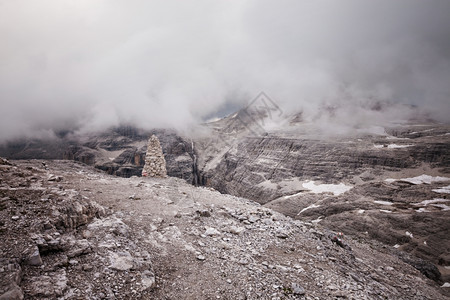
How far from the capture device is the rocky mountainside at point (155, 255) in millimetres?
Result: 5164

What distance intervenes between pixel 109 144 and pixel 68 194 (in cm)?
16012

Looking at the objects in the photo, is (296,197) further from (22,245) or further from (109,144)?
(109,144)

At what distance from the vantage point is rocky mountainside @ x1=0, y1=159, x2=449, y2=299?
5.16 meters

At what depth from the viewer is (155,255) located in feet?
25.6

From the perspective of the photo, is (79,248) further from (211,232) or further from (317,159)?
(317,159)

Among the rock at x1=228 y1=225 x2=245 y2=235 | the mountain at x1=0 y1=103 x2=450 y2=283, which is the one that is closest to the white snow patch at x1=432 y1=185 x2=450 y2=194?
the mountain at x1=0 y1=103 x2=450 y2=283

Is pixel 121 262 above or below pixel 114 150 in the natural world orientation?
above

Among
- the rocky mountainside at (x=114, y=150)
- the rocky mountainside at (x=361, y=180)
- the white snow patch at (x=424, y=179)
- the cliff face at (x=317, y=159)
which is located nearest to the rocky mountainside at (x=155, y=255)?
the rocky mountainside at (x=361, y=180)

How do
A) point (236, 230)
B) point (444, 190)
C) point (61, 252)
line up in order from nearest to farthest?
point (61, 252) → point (236, 230) → point (444, 190)

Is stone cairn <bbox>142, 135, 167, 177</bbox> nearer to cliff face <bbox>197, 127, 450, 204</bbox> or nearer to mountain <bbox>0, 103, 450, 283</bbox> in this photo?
mountain <bbox>0, 103, 450, 283</bbox>

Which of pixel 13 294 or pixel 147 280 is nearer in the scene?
pixel 13 294

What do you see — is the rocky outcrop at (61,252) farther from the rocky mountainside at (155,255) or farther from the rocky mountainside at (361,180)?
the rocky mountainside at (361,180)

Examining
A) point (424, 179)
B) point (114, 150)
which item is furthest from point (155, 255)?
point (114, 150)

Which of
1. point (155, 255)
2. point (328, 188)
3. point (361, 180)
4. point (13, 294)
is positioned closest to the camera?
point (13, 294)
